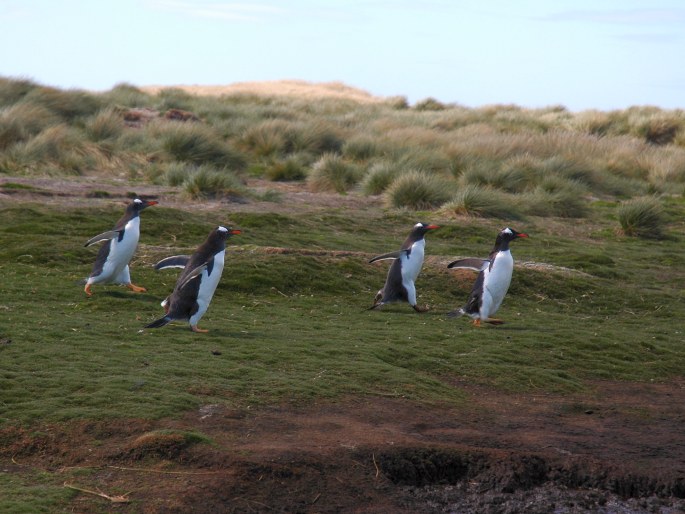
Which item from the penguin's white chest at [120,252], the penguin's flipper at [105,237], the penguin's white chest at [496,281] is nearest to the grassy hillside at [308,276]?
the penguin's white chest at [120,252]

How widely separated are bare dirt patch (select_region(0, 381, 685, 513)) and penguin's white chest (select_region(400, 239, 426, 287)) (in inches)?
140

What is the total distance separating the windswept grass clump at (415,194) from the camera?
62.6ft

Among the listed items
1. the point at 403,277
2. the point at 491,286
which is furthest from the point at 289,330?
the point at 491,286

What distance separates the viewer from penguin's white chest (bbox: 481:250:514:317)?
33.6 feet

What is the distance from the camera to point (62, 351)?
782 cm

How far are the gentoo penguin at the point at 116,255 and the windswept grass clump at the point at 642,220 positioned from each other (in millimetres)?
9878

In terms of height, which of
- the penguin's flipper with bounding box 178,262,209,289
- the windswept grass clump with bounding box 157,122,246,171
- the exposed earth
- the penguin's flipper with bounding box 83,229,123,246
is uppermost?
the windswept grass clump with bounding box 157,122,246,171

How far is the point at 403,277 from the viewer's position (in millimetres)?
10703

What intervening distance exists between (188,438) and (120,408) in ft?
2.45

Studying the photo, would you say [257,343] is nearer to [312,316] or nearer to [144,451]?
[312,316]

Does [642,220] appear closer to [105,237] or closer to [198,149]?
[198,149]

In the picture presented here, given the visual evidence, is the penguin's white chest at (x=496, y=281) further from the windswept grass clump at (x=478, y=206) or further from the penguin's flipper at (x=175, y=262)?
the windswept grass clump at (x=478, y=206)

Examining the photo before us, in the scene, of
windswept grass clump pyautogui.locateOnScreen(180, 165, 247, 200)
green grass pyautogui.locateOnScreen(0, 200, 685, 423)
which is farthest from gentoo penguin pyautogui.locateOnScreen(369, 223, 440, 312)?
windswept grass clump pyautogui.locateOnScreen(180, 165, 247, 200)

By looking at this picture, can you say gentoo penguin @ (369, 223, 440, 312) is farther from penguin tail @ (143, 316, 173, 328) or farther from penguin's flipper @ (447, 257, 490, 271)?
penguin tail @ (143, 316, 173, 328)
